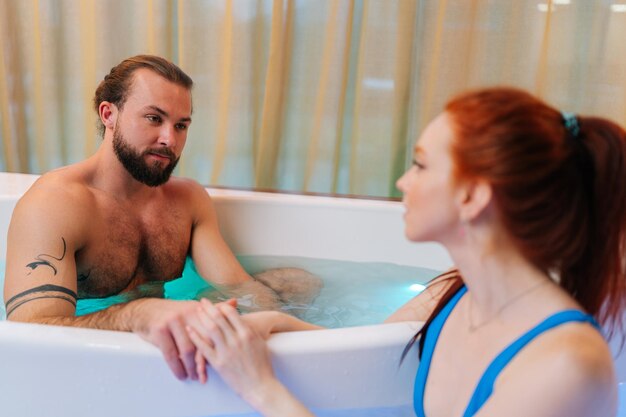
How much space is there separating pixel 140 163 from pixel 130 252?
21 centimetres

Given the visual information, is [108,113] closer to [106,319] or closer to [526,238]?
[106,319]

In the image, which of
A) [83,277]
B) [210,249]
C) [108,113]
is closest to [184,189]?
[210,249]

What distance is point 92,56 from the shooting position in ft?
8.23

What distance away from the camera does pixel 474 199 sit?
0.73m

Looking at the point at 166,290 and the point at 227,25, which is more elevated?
the point at 227,25

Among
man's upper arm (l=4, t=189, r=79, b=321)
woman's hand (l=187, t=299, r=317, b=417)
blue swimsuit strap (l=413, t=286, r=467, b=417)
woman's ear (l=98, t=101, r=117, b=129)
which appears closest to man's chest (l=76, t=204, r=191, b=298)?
man's upper arm (l=4, t=189, r=79, b=321)

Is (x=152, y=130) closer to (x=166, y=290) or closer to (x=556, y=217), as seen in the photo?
(x=166, y=290)

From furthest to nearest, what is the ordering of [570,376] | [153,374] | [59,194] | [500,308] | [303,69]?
→ [303,69] < [59,194] < [153,374] < [500,308] < [570,376]

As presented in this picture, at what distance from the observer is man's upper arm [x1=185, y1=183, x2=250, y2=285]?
167cm

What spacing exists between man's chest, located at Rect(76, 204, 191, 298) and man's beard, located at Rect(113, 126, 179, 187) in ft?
0.32

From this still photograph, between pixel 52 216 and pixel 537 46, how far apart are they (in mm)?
1821

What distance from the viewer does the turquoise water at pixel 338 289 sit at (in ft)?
5.16

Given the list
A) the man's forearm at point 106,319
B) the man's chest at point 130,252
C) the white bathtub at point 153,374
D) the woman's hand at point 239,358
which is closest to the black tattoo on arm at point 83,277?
the man's chest at point 130,252

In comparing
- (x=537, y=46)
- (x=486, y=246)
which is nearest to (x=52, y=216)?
(x=486, y=246)
